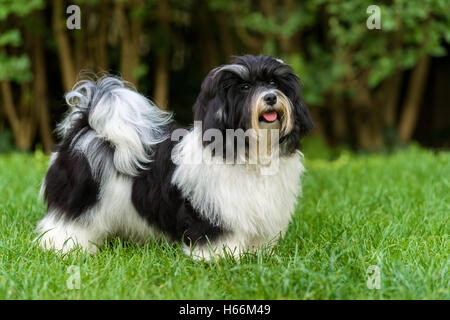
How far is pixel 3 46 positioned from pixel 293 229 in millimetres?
6612

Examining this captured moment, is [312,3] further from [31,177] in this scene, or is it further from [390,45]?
[31,177]

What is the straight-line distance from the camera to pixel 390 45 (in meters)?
Result: 7.99

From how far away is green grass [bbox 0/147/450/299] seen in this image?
2.63 meters

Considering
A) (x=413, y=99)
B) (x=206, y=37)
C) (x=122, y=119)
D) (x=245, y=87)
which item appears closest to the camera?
(x=245, y=87)

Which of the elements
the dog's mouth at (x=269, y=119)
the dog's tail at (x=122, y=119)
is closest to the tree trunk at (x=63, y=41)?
the dog's tail at (x=122, y=119)

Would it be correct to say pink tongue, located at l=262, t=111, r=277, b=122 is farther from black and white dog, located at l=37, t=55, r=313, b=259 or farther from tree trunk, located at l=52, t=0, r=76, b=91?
tree trunk, located at l=52, t=0, r=76, b=91

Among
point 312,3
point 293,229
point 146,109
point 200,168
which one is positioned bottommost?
point 293,229

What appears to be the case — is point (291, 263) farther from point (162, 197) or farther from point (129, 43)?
point (129, 43)

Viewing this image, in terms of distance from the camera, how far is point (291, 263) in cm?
296

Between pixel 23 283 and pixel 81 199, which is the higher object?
pixel 81 199

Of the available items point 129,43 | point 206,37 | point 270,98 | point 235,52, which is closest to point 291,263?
point 270,98

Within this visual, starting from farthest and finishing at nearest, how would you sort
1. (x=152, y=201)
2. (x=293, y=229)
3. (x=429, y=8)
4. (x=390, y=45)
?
(x=390, y=45) < (x=429, y=8) < (x=293, y=229) < (x=152, y=201)

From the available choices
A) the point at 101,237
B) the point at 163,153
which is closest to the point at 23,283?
the point at 101,237

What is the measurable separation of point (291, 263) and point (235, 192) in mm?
494
